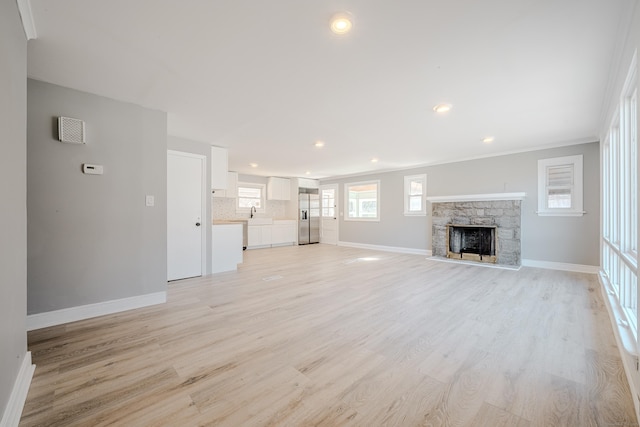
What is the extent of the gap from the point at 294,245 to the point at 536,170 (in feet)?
21.6

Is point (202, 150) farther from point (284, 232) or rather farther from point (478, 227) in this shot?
point (478, 227)

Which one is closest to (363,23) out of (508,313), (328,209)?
(508,313)

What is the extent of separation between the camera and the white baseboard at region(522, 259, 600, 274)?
4.51 m

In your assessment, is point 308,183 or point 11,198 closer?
Result: point 11,198

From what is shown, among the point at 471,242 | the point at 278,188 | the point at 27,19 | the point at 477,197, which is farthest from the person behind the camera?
the point at 278,188

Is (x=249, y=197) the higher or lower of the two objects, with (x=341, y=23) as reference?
lower

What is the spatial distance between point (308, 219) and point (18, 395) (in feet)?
25.6

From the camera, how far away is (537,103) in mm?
3018

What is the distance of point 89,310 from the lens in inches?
106

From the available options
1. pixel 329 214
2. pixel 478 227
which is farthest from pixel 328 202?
pixel 478 227

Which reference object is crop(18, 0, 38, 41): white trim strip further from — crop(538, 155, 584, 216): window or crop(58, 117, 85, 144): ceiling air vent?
crop(538, 155, 584, 216): window

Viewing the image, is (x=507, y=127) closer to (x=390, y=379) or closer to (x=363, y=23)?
(x=363, y=23)

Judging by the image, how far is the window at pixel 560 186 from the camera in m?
4.62

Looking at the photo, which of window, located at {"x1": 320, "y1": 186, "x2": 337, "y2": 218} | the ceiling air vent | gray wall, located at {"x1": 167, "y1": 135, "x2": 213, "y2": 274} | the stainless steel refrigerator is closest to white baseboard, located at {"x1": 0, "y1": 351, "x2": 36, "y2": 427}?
the ceiling air vent
